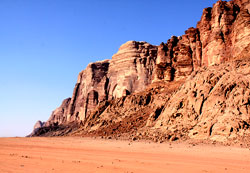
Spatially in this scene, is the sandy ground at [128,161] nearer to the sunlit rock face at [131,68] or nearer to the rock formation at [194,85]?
the rock formation at [194,85]

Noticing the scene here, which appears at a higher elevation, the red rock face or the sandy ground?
the red rock face

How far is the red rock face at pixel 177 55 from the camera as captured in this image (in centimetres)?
3856

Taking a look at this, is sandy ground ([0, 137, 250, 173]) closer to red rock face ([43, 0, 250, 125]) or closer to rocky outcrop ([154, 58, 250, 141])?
rocky outcrop ([154, 58, 250, 141])

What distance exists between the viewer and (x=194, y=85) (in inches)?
1249

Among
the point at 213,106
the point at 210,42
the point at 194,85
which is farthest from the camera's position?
the point at 210,42

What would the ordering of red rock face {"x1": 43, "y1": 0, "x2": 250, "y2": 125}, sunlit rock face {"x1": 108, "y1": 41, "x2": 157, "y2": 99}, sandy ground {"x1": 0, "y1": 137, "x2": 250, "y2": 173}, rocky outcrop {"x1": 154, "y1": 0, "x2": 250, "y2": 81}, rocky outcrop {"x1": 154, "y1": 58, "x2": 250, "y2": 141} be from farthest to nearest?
sunlit rock face {"x1": 108, "y1": 41, "x2": 157, "y2": 99} < red rock face {"x1": 43, "y1": 0, "x2": 250, "y2": 125} < rocky outcrop {"x1": 154, "y1": 0, "x2": 250, "y2": 81} < rocky outcrop {"x1": 154, "y1": 58, "x2": 250, "y2": 141} < sandy ground {"x1": 0, "y1": 137, "x2": 250, "y2": 173}

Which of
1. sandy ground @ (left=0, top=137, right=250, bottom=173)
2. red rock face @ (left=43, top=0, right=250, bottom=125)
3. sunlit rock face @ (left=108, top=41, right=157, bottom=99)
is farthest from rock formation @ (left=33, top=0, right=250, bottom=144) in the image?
sandy ground @ (left=0, top=137, right=250, bottom=173)

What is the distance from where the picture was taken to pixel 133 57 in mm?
83562

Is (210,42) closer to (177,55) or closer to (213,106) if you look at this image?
(177,55)

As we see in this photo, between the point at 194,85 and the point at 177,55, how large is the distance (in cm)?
2261

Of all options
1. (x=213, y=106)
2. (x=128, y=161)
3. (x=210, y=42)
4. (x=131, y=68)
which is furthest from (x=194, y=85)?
(x=131, y=68)

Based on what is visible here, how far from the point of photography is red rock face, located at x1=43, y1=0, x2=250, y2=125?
127 feet

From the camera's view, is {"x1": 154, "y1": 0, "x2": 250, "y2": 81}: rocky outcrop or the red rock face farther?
the red rock face

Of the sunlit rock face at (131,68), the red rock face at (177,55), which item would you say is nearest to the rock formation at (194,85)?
the red rock face at (177,55)
